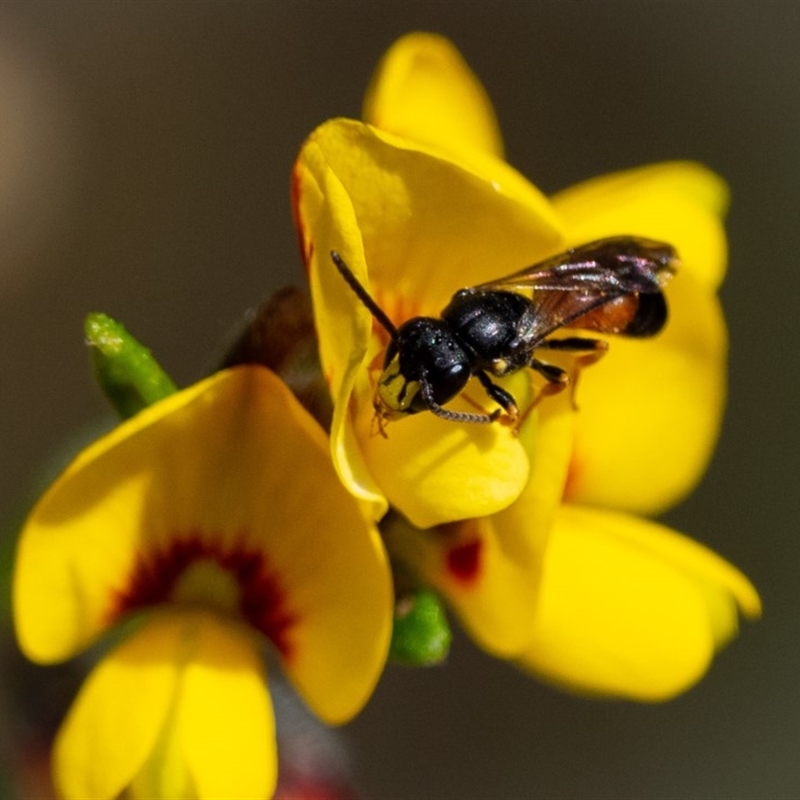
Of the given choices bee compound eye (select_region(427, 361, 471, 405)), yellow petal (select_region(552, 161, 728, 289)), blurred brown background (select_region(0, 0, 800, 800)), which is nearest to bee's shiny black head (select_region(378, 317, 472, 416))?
bee compound eye (select_region(427, 361, 471, 405))

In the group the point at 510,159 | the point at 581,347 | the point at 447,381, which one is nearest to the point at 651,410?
the point at 581,347

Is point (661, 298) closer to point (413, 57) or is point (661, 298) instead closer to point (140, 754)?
point (413, 57)

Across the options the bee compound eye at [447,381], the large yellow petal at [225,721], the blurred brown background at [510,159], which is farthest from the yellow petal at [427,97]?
the blurred brown background at [510,159]

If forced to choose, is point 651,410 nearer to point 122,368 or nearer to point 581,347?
point 581,347

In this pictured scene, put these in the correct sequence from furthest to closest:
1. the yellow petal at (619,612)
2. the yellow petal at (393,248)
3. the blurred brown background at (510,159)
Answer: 1. the blurred brown background at (510,159)
2. the yellow petal at (619,612)
3. the yellow petal at (393,248)

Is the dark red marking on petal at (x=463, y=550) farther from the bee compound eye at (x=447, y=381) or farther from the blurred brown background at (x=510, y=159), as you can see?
the blurred brown background at (x=510, y=159)

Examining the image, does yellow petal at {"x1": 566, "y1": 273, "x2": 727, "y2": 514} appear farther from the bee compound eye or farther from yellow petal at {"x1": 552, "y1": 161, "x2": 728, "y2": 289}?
the bee compound eye
